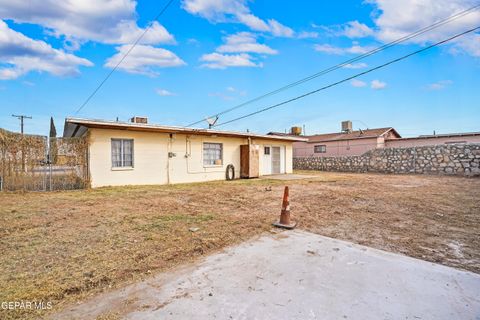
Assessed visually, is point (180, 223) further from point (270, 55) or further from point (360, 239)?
point (270, 55)

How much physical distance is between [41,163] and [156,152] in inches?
182

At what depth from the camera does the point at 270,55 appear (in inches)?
602

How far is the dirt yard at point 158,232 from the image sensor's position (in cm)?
286

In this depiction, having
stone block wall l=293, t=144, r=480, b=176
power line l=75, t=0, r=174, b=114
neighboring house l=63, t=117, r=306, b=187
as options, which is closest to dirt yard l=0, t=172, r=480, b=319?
neighboring house l=63, t=117, r=306, b=187

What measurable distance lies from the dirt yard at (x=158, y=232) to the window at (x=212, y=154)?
6.84 meters

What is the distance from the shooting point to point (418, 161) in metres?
18.1

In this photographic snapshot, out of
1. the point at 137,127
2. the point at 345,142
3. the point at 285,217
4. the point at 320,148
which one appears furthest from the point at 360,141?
the point at 285,217

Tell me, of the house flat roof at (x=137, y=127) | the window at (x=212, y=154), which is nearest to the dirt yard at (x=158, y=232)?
the house flat roof at (x=137, y=127)

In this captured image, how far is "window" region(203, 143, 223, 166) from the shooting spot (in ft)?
47.4

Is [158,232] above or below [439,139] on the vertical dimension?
below

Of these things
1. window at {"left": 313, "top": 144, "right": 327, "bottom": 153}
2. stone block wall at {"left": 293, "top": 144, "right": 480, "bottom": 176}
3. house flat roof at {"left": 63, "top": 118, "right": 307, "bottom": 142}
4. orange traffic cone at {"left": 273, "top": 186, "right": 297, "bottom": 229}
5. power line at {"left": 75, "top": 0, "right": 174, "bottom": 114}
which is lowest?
orange traffic cone at {"left": 273, "top": 186, "right": 297, "bottom": 229}

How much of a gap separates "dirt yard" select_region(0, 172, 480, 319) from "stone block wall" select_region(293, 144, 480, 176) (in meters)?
10.5

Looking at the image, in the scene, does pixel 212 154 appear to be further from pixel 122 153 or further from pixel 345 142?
pixel 345 142

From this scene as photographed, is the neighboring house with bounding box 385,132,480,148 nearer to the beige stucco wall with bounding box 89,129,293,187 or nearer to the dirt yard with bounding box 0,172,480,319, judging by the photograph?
the dirt yard with bounding box 0,172,480,319
